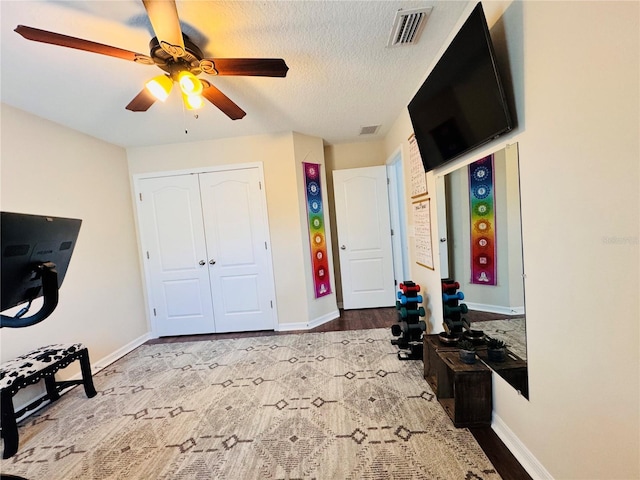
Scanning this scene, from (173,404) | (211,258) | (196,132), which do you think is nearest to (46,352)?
(173,404)

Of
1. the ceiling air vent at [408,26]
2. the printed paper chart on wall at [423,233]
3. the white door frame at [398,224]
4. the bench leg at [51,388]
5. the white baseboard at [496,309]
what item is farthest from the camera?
the white door frame at [398,224]

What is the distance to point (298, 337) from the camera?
3080 millimetres

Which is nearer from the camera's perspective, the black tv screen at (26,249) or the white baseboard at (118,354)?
the black tv screen at (26,249)

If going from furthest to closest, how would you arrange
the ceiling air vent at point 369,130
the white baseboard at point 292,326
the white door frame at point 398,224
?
1. the white door frame at point 398,224
2. the white baseboard at point 292,326
3. the ceiling air vent at point 369,130

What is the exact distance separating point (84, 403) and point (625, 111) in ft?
11.5

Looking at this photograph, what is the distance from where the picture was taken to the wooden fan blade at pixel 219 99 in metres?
1.73

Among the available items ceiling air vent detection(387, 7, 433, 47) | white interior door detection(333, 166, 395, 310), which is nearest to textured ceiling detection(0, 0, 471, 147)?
ceiling air vent detection(387, 7, 433, 47)

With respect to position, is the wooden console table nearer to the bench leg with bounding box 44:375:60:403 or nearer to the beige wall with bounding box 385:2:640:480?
the beige wall with bounding box 385:2:640:480

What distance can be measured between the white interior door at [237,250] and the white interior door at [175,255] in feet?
0.42

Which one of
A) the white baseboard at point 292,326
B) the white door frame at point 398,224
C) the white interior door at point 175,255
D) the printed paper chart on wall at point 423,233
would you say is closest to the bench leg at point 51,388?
the white interior door at point 175,255

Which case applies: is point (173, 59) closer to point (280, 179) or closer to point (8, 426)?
point (280, 179)

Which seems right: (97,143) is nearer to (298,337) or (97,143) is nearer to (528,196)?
(298,337)

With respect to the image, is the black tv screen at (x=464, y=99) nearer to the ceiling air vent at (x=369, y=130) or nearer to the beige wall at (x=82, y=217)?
the ceiling air vent at (x=369, y=130)

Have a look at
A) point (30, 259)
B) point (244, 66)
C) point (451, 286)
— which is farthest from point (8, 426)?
point (451, 286)
